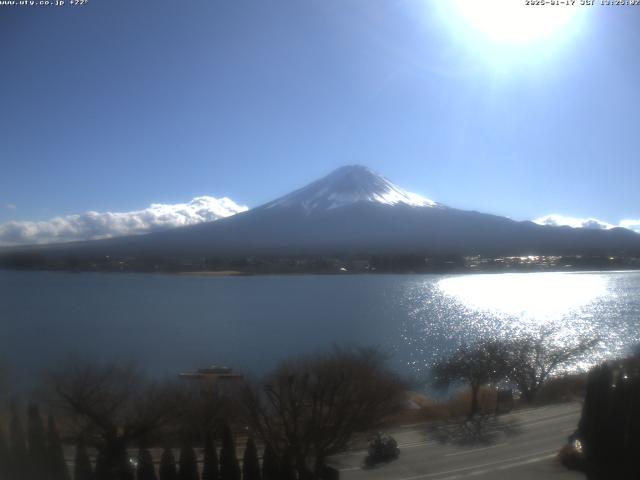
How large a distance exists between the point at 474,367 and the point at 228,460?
6.72 ft

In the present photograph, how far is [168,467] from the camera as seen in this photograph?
9.31ft

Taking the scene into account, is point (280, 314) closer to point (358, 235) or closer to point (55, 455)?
point (55, 455)

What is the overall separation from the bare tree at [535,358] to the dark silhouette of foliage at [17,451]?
319cm

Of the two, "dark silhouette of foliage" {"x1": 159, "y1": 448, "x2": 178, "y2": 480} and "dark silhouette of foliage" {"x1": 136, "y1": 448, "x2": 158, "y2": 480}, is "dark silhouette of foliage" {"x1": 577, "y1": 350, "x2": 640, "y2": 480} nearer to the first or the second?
"dark silhouette of foliage" {"x1": 159, "y1": 448, "x2": 178, "y2": 480}

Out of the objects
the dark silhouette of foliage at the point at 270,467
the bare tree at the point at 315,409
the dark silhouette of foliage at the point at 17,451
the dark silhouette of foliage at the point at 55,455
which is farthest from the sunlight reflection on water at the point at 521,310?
the dark silhouette of foliage at the point at 17,451

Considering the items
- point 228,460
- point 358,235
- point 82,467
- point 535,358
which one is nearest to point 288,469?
point 228,460

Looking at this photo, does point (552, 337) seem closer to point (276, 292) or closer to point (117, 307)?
point (276, 292)

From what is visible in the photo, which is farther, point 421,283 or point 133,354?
point 421,283

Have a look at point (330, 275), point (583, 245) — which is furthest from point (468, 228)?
point (330, 275)

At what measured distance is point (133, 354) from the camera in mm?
4316

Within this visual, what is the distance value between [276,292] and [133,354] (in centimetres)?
346

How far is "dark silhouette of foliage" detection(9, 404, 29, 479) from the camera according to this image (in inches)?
110

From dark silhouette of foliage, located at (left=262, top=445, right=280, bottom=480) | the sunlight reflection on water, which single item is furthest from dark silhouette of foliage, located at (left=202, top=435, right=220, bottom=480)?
the sunlight reflection on water

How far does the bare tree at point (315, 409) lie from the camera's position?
3107 millimetres
